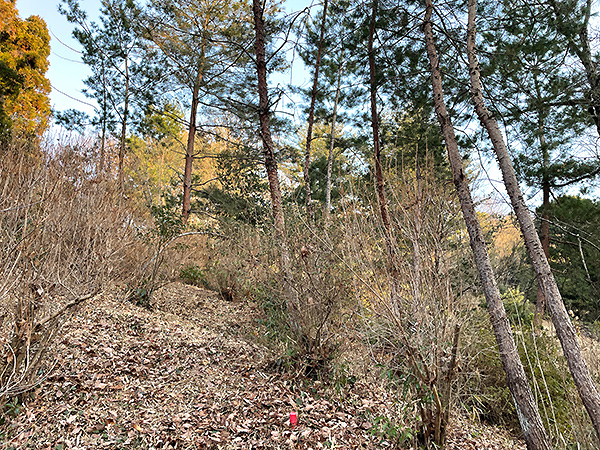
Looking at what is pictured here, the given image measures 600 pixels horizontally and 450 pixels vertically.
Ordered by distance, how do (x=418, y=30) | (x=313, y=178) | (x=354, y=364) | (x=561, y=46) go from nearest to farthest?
(x=354, y=364) < (x=561, y=46) < (x=418, y=30) < (x=313, y=178)

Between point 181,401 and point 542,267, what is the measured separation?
14.5 feet

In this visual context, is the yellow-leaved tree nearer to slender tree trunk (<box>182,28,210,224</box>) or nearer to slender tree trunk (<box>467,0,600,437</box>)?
slender tree trunk (<box>182,28,210,224</box>)

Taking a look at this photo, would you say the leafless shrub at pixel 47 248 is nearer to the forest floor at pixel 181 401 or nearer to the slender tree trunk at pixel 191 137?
the forest floor at pixel 181 401

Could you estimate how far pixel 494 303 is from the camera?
4172 millimetres

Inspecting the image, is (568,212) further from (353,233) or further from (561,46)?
(353,233)

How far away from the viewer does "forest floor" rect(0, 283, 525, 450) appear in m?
2.70

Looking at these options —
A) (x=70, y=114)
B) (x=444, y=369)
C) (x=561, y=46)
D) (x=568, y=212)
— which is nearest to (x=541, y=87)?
(x=561, y=46)

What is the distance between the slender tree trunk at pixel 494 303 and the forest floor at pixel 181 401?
558mm

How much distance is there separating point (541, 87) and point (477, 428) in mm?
4970

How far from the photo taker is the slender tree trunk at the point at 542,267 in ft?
11.6

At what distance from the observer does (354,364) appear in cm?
406

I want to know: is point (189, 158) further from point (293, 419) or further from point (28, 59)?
point (293, 419)

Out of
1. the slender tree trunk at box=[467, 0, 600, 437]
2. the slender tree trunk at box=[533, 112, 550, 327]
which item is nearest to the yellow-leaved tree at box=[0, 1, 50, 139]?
the slender tree trunk at box=[467, 0, 600, 437]

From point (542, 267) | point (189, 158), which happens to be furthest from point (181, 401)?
point (189, 158)
